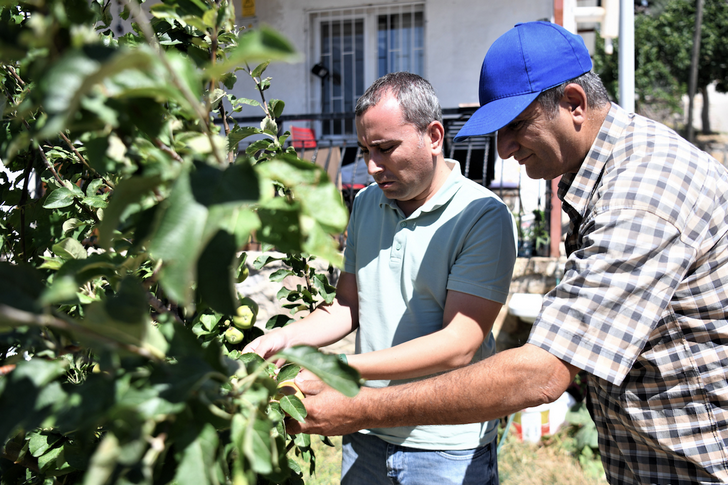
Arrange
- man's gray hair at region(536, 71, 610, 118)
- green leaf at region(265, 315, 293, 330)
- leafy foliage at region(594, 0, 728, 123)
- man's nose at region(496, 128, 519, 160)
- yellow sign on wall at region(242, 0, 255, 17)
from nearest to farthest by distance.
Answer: man's gray hair at region(536, 71, 610, 118), man's nose at region(496, 128, 519, 160), green leaf at region(265, 315, 293, 330), yellow sign on wall at region(242, 0, 255, 17), leafy foliage at region(594, 0, 728, 123)

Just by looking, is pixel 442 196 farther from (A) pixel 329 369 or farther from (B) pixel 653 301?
(A) pixel 329 369

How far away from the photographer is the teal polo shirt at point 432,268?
70.8 inches

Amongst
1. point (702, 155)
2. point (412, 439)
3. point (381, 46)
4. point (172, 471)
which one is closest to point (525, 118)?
point (702, 155)

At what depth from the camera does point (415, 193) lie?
201cm

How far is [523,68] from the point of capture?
168cm

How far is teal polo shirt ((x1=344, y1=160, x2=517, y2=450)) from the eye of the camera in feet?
5.90

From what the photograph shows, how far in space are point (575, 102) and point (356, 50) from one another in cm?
584

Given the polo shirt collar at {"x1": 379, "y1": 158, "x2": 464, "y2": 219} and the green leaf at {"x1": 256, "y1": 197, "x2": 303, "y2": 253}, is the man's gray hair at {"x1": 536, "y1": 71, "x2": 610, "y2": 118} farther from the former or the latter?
the green leaf at {"x1": 256, "y1": 197, "x2": 303, "y2": 253}

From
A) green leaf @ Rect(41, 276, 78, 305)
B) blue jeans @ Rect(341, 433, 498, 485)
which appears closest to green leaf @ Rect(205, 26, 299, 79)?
green leaf @ Rect(41, 276, 78, 305)

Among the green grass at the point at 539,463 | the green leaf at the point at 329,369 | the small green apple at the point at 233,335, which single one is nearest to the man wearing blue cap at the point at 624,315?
the small green apple at the point at 233,335

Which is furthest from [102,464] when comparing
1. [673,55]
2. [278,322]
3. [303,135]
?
[673,55]

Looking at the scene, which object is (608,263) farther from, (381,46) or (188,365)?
(381,46)

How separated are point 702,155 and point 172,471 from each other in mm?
1512

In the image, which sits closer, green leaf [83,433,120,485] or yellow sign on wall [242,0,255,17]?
green leaf [83,433,120,485]
